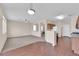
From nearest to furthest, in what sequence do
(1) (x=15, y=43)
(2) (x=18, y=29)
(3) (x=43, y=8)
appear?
1. (3) (x=43, y=8)
2. (1) (x=15, y=43)
3. (2) (x=18, y=29)

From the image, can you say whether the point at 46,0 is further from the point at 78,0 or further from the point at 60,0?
the point at 78,0

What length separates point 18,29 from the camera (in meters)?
6.16

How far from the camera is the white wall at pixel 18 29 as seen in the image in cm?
550

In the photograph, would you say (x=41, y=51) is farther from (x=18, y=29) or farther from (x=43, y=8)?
(x=18, y=29)

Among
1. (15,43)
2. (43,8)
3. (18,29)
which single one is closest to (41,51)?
(43,8)

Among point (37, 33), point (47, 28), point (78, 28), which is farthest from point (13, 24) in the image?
point (78, 28)

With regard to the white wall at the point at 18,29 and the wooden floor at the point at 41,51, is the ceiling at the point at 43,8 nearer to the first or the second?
the wooden floor at the point at 41,51

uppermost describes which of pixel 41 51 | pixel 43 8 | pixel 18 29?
pixel 43 8

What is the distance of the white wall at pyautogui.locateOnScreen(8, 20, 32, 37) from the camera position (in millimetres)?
5505

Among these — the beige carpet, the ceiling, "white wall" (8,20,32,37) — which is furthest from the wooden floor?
"white wall" (8,20,32,37)

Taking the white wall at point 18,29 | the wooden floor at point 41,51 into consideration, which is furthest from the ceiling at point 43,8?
the white wall at point 18,29

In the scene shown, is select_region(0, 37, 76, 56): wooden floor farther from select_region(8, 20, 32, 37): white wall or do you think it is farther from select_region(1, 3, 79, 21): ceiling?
select_region(8, 20, 32, 37): white wall

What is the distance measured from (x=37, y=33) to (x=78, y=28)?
4.05 metres

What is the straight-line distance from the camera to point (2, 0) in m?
0.80
